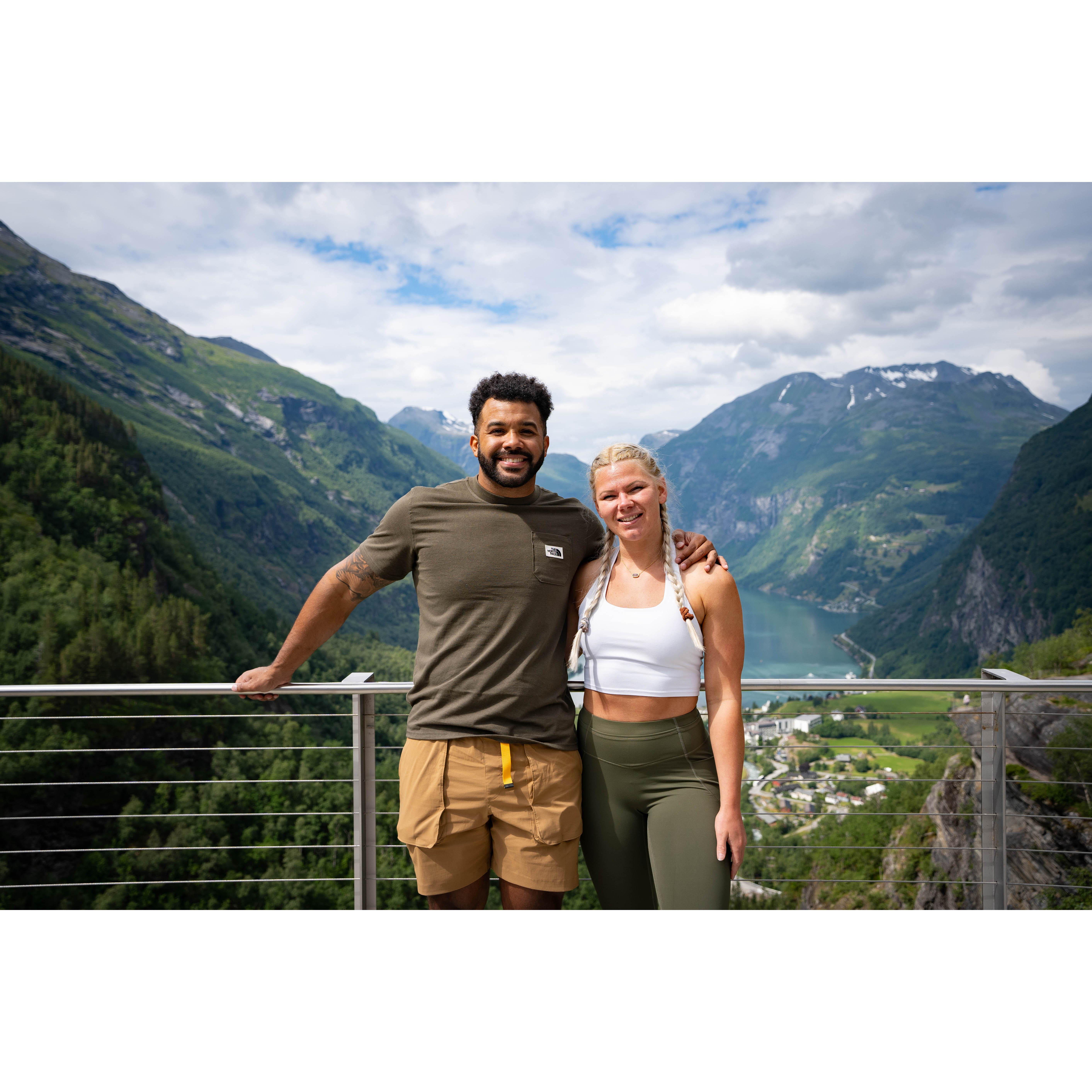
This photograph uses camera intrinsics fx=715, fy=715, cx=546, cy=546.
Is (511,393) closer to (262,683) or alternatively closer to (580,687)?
(580,687)

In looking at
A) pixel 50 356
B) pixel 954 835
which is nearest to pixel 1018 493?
pixel 954 835

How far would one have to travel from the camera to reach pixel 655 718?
5.82 feet

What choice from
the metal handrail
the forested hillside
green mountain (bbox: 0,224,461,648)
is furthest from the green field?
green mountain (bbox: 0,224,461,648)

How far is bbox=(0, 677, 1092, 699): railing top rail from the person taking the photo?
1.91 m

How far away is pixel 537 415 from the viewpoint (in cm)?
188

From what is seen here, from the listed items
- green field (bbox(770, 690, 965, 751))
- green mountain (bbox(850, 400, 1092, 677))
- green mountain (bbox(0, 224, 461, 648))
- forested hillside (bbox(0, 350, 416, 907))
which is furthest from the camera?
green mountain (bbox(0, 224, 461, 648))

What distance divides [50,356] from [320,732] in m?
53.2

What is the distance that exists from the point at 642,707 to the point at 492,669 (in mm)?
386

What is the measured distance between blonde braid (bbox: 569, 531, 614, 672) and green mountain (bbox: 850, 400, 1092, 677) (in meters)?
52.8

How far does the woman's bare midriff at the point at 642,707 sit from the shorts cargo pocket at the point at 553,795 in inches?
6.3

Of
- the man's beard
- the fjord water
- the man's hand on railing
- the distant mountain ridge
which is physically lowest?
the fjord water

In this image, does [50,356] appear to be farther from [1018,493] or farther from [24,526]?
[1018,493]

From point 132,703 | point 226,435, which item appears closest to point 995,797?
point 132,703

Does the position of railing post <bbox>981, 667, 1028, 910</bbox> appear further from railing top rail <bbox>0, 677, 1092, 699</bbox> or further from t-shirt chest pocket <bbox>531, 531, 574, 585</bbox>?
t-shirt chest pocket <bbox>531, 531, 574, 585</bbox>
